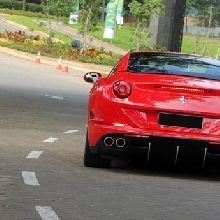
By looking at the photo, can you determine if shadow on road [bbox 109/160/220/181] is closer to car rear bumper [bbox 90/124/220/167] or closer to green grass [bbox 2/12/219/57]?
car rear bumper [bbox 90/124/220/167]

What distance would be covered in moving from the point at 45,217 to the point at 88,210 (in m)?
0.57

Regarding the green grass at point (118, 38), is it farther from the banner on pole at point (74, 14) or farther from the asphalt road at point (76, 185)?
the asphalt road at point (76, 185)

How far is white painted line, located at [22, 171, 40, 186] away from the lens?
866 cm

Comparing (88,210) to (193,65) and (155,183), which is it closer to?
(155,183)

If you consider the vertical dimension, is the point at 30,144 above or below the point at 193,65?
below

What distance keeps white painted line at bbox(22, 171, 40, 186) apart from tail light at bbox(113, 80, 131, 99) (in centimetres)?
124

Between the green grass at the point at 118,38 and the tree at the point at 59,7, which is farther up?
the tree at the point at 59,7

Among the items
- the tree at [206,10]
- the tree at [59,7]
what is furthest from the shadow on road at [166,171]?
the tree at [206,10]

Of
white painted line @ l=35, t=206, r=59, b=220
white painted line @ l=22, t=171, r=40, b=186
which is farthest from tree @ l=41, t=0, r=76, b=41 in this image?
white painted line @ l=35, t=206, r=59, b=220

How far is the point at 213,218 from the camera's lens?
24.3 feet

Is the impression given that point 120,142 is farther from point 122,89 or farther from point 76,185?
point 76,185

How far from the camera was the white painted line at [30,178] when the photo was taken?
28.4 feet

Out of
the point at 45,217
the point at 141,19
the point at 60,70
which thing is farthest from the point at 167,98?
the point at 141,19

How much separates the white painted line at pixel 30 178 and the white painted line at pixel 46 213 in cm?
130
